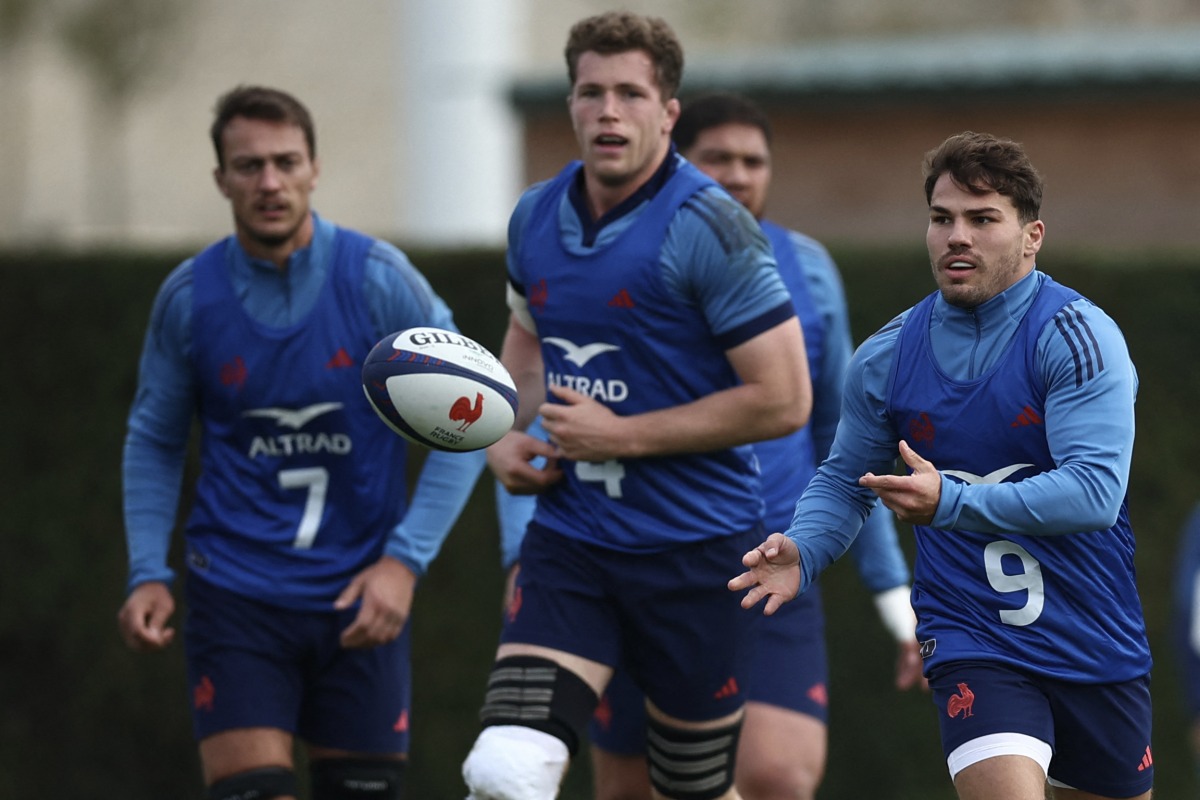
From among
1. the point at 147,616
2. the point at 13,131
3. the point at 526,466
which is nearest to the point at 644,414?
the point at 526,466

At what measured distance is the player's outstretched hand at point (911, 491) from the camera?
3.81 metres

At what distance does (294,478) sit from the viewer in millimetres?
5480

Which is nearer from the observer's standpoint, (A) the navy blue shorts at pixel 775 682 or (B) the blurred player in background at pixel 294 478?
(B) the blurred player in background at pixel 294 478

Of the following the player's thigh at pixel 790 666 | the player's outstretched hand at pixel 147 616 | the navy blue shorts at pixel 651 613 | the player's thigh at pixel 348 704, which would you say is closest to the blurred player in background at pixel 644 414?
the navy blue shorts at pixel 651 613

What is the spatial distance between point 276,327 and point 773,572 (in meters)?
2.02

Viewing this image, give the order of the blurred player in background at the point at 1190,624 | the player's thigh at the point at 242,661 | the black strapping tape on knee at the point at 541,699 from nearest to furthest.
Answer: the blurred player in background at the point at 1190,624 → the black strapping tape on knee at the point at 541,699 → the player's thigh at the point at 242,661

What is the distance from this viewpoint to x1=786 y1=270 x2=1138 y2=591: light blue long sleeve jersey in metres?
3.86

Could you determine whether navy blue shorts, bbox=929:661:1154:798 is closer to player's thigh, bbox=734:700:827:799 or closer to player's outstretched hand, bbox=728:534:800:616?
player's outstretched hand, bbox=728:534:800:616

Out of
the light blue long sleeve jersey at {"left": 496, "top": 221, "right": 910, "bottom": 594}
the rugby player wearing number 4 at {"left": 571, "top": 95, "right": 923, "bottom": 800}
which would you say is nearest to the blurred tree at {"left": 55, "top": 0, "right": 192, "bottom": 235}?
the rugby player wearing number 4 at {"left": 571, "top": 95, "right": 923, "bottom": 800}

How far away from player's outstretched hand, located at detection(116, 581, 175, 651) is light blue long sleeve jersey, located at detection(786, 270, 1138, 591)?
7.19 feet

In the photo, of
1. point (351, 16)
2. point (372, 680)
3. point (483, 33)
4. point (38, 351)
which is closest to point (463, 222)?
point (483, 33)

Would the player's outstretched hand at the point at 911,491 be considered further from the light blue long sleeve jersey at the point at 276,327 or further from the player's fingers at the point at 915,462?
the light blue long sleeve jersey at the point at 276,327

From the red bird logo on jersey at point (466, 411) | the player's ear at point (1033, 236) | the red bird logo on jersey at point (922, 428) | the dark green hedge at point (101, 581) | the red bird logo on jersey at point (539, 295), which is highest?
the player's ear at point (1033, 236)

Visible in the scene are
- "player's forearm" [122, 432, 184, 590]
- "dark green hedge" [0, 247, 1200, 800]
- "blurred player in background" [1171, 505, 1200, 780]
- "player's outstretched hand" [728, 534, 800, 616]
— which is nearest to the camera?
"blurred player in background" [1171, 505, 1200, 780]
